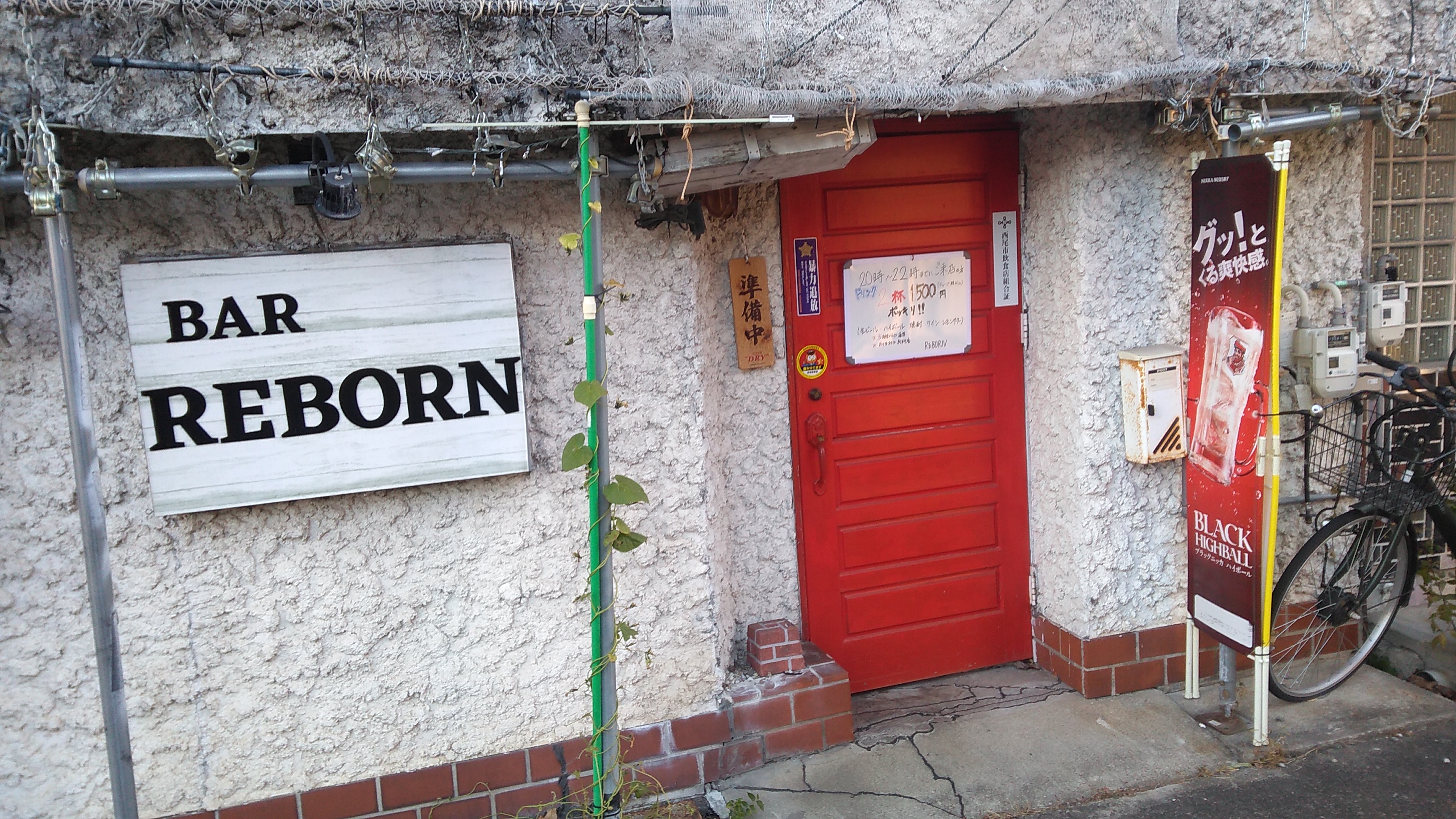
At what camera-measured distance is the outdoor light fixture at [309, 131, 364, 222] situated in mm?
2832

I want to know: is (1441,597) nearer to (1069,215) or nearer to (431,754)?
(1069,215)

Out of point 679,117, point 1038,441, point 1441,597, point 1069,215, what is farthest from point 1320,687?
point 679,117

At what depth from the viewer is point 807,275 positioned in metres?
4.12

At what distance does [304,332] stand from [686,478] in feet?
4.78

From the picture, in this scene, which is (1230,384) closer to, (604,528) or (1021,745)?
(1021,745)

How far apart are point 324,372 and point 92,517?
84cm

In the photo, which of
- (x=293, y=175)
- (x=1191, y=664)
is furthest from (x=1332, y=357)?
(x=293, y=175)

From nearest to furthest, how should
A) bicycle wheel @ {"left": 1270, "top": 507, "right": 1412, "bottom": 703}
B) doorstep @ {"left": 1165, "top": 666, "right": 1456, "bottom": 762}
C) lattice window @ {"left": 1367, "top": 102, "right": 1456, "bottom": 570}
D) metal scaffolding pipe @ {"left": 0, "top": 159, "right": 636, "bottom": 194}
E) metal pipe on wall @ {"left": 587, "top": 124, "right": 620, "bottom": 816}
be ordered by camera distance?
metal pipe on wall @ {"left": 587, "top": 124, "right": 620, "bottom": 816} → metal scaffolding pipe @ {"left": 0, "top": 159, "right": 636, "bottom": 194} → doorstep @ {"left": 1165, "top": 666, "right": 1456, "bottom": 762} → bicycle wheel @ {"left": 1270, "top": 507, "right": 1412, "bottom": 703} → lattice window @ {"left": 1367, "top": 102, "right": 1456, "bottom": 570}

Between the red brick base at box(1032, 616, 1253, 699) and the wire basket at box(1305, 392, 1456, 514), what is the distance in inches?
37.3

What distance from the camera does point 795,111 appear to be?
3117mm

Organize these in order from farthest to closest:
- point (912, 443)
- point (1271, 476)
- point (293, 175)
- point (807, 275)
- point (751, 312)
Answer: point (912, 443) < point (807, 275) < point (751, 312) < point (1271, 476) < point (293, 175)

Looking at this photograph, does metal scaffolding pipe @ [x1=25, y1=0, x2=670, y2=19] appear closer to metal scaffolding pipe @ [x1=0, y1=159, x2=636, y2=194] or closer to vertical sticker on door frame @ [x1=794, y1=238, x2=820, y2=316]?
metal scaffolding pipe @ [x1=0, y1=159, x2=636, y2=194]

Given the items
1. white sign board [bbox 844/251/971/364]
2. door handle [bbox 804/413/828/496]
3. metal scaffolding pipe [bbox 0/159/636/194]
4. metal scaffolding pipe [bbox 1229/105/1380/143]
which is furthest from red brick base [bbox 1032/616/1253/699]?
metal scaffolding pipe [bbox 0/159/636/194]

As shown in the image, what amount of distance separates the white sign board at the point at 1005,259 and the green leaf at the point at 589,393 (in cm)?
254
